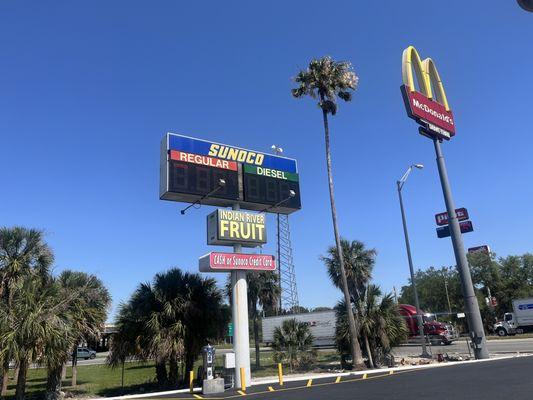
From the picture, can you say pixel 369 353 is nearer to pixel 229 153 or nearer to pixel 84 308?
pixel 229 153

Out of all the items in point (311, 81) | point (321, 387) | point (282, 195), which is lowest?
point (321, 387)

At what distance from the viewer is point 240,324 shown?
63.1 ft

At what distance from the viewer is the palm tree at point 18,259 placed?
17.9m

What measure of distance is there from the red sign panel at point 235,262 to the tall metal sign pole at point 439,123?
1181 cm

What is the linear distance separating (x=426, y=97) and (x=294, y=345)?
17.7 m

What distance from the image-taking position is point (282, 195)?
2161 centimetres

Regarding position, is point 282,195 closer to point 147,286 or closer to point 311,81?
point 147,286

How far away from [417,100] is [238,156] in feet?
43.0

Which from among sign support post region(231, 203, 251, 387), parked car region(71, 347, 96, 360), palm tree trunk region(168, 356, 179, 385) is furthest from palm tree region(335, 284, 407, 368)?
parked car region(71, 347, 96, 360)

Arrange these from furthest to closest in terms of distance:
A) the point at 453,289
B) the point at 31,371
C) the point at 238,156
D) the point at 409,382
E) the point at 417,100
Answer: the point at 453,289 → the point at 31,371 → the point at 417,100 → the point at 238,156 → the point at 409,382

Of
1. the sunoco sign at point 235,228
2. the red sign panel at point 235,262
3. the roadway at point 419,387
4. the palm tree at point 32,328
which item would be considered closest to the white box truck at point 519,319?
the roadway at point 419,387

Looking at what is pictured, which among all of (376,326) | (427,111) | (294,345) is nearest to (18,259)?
(294,345)

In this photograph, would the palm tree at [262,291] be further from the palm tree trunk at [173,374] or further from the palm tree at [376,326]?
the palm tree trunk at [173,374]

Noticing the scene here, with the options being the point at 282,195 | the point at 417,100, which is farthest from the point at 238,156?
the point at 417,100
